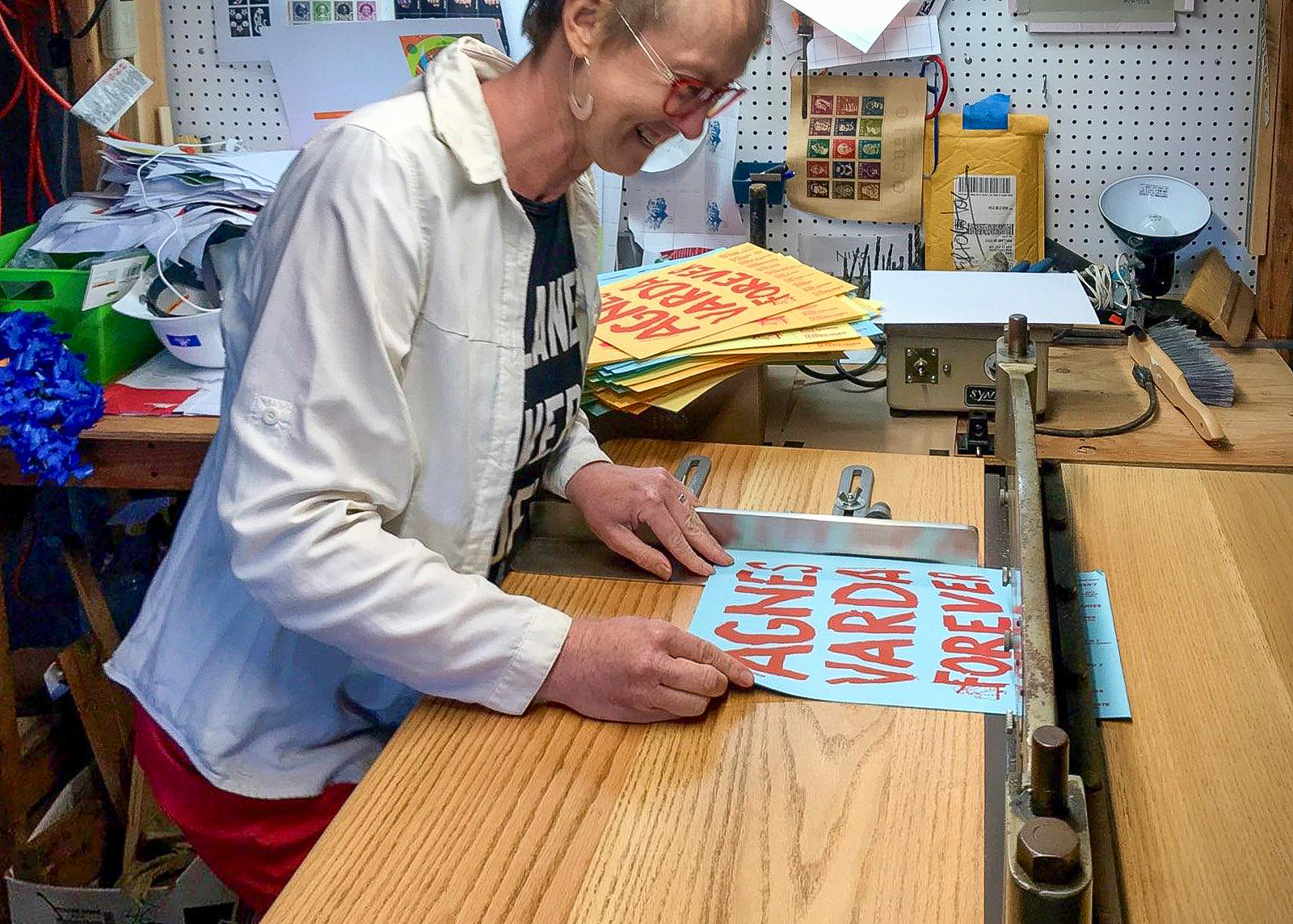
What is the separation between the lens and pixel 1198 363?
1521 millimetres

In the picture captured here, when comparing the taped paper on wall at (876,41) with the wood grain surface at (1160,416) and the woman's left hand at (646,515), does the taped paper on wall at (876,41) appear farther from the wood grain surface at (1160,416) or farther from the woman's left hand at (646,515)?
the woman's left hand at (646,515)

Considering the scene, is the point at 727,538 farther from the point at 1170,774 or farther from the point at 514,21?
the point at 514,21

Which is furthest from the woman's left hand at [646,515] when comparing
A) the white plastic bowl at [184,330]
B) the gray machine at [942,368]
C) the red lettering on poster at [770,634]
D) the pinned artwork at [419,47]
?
the pinned artwork at [419,47]

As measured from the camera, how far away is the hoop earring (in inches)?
38.0

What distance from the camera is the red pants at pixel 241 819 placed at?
3.46 feet

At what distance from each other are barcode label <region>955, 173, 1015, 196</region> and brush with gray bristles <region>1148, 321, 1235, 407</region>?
0.95 feet

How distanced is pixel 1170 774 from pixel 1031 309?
77 cm

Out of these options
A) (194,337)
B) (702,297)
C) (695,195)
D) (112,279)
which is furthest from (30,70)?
(702,297)

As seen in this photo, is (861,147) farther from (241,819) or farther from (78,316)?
(241,819)

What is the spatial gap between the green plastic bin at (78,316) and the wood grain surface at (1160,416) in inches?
45.9

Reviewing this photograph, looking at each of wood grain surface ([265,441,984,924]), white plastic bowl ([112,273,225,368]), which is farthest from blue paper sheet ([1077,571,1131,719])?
white plastic bowl ([112,273,225,368])

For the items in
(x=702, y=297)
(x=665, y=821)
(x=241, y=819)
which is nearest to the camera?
(x=665, y=821)

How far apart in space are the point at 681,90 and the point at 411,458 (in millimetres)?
350

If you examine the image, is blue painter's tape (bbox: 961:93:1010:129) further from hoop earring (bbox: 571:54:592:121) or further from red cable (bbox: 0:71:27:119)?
red cable (bbox: 0:71:27:119)
